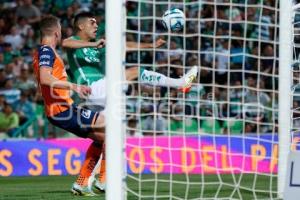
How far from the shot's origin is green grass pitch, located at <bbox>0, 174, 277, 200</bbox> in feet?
31.4

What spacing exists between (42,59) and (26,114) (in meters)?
7.22

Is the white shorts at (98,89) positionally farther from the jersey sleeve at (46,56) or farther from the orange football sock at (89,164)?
the jersey sleeve at (46,56)

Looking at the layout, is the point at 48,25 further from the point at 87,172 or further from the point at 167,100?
the point at 167,100

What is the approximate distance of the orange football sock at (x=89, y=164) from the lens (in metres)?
9.98

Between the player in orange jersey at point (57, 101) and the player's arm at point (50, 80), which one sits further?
the player in orange jersey at point (57, 101)

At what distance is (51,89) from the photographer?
9594mm

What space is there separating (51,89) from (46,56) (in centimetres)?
36

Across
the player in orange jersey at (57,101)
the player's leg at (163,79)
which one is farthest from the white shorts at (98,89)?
the player in orange jersey at (57,101)

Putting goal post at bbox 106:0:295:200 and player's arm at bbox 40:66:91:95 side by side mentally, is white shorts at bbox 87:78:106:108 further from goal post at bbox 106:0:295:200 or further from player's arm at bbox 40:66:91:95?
→ player's arm at bbox 40:66:91:95

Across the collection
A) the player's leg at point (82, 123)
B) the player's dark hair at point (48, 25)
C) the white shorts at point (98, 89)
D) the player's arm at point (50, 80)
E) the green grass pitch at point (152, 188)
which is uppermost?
the player's dark hair at point (48, 25)

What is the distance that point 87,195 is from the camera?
32.0 ft

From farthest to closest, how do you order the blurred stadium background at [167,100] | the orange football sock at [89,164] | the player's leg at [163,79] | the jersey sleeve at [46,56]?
the blurred stadium background at [167,100], the player's leg at [163,79], the orange football sock at [89,164], the jersey sleeve at [46,56]

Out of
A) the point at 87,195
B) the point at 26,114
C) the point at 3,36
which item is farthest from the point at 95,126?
the point at 3,36

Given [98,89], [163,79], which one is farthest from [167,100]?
[98,89]
